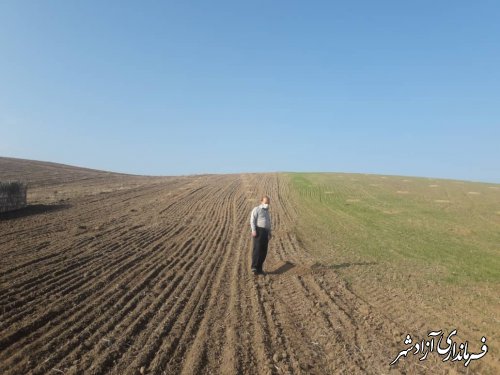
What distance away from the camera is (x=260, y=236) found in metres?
10.3

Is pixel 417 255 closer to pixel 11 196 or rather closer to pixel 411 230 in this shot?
pixel 411 230

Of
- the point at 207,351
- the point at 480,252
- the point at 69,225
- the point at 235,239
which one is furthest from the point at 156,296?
the point at 480,252

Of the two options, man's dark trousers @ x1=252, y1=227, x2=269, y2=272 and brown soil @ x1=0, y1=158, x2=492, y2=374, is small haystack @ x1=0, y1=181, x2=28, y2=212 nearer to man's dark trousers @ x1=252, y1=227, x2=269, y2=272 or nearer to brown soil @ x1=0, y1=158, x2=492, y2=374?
brown soil @ x1=0, y1=158, x2=492, y2=374

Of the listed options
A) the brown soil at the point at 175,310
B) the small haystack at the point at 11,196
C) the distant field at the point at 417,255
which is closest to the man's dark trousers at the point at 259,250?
the brown soil at the point at 175,310

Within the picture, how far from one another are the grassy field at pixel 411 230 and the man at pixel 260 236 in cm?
260

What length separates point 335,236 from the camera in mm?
16578

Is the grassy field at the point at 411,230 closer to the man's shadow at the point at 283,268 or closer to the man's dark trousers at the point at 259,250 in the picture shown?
the man's shadow at the point at 283,268

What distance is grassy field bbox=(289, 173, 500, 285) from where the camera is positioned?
12102 mm

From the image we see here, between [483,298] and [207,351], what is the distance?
6.62 meters

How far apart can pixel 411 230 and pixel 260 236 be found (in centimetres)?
1073

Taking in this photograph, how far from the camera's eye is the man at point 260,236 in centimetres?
1016

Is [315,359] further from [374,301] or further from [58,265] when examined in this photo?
[58,265]

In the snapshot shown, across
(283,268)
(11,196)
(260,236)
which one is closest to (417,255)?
(283,268)

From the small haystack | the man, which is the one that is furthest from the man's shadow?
the small haystack
